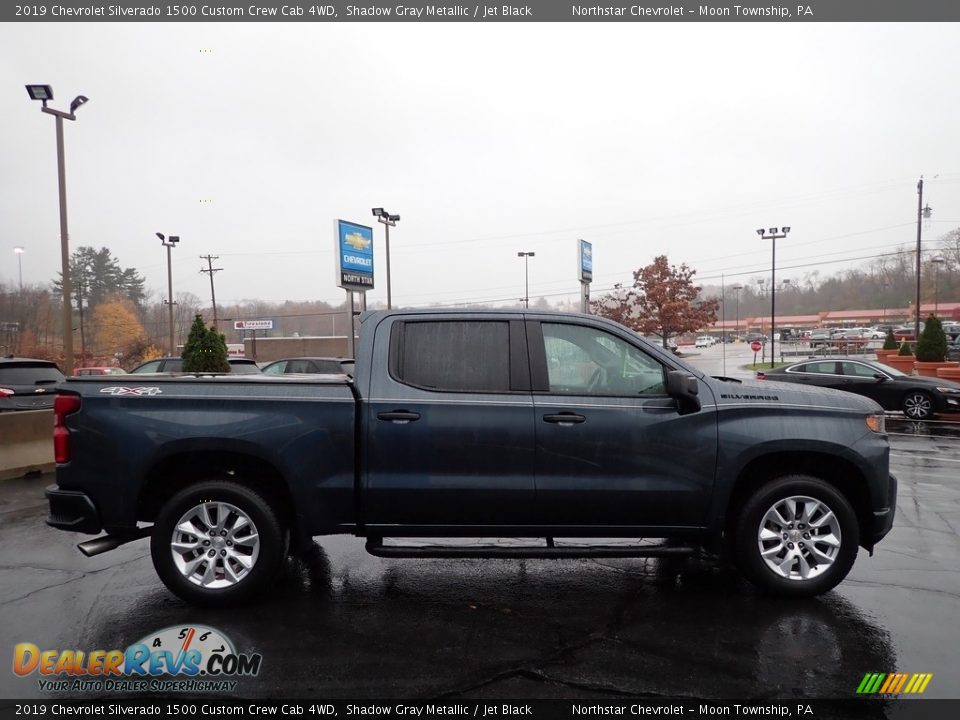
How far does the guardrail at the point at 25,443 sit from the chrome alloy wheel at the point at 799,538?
9.33 m

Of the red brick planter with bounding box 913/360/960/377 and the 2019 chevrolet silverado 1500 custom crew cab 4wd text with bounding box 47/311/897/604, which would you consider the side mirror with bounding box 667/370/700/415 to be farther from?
the red brick planter with bounding box 913/360/960/377

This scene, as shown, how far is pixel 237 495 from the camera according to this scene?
14.1ft

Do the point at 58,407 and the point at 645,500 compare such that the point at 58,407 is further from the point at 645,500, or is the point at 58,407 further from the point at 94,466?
the point at 645,500

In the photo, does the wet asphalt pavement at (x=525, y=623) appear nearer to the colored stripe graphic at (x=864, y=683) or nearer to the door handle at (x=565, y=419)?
the colored stripe graphic at (x=864, y=683)

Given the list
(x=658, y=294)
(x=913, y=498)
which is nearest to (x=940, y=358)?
(x=658, y=294)

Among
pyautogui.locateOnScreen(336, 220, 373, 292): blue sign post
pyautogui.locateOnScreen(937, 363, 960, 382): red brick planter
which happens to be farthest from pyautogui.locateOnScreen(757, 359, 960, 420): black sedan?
pyautogui.locateOnScreen(336, 220, 373, 292): blue sign post

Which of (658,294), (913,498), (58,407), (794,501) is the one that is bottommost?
(913,498)

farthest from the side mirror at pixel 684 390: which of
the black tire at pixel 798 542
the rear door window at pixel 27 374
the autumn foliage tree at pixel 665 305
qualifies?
the autumn foliage tree at pixel 665 305

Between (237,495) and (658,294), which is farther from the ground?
(658,294)

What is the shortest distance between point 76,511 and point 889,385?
56.9ft

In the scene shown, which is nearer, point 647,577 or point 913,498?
point 647,577

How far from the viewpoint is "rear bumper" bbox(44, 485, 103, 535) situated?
14.0ft

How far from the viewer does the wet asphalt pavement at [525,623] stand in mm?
3371

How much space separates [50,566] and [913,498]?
883 cm
